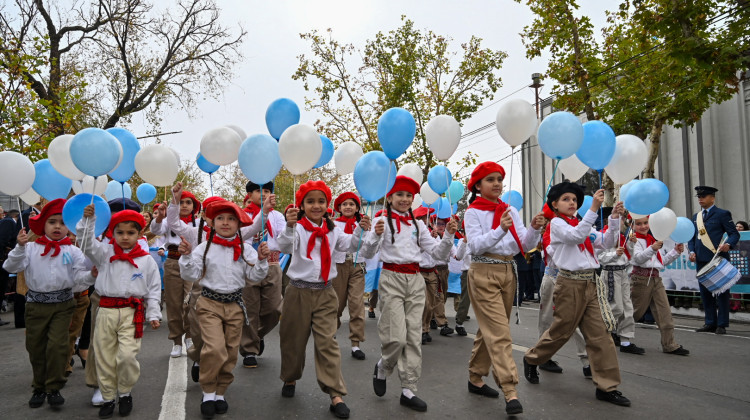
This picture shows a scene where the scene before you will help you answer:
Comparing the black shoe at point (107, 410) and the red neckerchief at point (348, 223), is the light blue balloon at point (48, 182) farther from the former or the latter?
the red neckerchief at point (348, 223)

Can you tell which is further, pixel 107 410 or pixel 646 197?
pixel 646 197

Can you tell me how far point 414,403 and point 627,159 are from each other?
3.19m

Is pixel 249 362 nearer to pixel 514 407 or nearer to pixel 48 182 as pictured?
pixel 48 182

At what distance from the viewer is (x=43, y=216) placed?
4.53m

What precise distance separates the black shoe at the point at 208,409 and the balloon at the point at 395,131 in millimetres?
2621

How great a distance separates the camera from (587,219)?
4387 mm

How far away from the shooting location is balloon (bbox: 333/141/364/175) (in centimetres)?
655

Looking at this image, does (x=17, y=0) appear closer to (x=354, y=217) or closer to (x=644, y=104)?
(x=354, y=217)

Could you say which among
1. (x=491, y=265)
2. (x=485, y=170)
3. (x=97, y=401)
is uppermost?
(x=485, y=170)

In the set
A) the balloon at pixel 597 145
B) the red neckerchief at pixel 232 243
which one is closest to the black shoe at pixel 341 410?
the red neckerchief at pixel 232 243

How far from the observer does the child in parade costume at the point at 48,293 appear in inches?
167

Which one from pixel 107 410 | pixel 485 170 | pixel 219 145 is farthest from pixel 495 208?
pixel 107 410

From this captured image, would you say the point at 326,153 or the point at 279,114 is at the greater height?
the point at 279,114

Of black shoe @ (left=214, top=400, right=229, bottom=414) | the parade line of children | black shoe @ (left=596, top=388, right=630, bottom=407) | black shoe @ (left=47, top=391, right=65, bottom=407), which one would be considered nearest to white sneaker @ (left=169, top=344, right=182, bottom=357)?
the parade line of children
